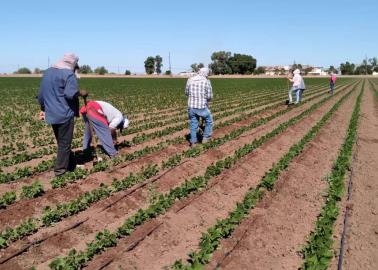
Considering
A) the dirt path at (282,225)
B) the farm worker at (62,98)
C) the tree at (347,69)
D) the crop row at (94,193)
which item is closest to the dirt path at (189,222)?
the dirt path at (282,225)

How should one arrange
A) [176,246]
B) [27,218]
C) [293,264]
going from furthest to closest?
[27,218] < [176,246] < [293,264]

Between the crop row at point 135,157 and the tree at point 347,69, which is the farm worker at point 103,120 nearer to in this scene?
the crop row at point 135,157

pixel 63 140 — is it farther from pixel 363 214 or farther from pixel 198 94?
pixel 363 214

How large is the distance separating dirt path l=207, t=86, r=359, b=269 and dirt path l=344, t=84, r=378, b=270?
0.49 m

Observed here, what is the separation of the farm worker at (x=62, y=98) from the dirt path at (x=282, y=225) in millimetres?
3145

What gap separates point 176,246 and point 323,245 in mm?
1600

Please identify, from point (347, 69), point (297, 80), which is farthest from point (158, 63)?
point (297, 80)

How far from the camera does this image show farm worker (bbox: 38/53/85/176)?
6.69 m

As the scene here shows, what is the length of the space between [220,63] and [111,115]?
121919 millimetres

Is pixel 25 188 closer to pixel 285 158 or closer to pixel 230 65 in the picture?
pixel 285 158

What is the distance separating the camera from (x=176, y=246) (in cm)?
495

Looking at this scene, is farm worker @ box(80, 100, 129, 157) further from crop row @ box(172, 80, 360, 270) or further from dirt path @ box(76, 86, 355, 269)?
crop row @ box(172, 80, 360, 270)

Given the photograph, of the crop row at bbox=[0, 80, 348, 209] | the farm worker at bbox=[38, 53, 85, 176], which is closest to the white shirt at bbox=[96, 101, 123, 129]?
the crop row at bbox=[0, 80, 348, 209]

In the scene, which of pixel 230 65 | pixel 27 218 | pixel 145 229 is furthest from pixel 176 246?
pixel 230 65
